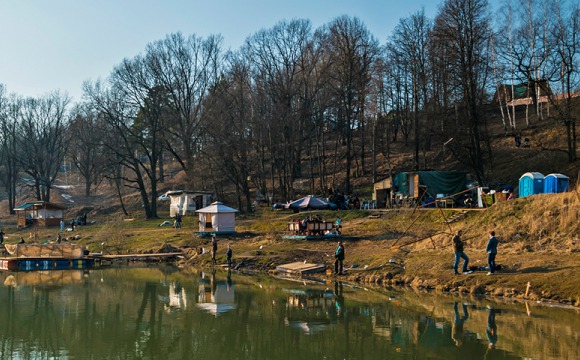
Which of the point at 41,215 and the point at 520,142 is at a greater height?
the point at 520,142

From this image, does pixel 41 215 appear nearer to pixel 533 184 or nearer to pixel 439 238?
pixel 439 238

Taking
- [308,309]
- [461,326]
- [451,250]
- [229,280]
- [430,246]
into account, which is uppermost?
[430,246]

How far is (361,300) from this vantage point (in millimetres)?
24016

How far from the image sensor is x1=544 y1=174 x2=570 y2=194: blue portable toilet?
3372cm

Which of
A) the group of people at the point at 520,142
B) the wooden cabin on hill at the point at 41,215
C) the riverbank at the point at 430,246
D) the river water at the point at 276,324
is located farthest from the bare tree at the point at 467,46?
the wooden cabin on hill at the point at 41,215

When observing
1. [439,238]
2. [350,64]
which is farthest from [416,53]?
[439,238]

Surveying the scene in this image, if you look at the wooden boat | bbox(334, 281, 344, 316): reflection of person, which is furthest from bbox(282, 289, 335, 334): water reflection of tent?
the wooden boat

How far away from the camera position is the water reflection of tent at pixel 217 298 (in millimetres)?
23447

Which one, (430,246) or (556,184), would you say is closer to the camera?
(430,246)

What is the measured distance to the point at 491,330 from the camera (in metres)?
17.9

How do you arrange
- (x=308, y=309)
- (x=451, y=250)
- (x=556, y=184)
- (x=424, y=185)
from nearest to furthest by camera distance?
(x=308, y=309) → (x=451, y=250) → (x=556, y=184) → (x=424, y=185)

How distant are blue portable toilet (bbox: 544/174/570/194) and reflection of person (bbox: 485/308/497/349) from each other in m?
15.9

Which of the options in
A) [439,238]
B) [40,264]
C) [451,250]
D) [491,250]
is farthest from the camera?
Answer: [40,264]

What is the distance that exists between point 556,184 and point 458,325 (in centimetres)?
1849
